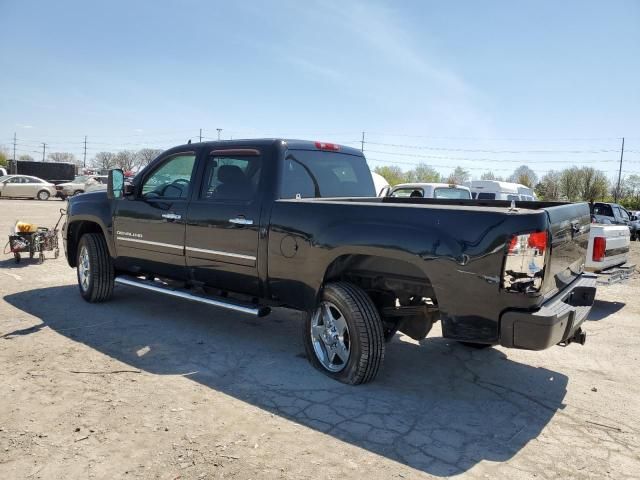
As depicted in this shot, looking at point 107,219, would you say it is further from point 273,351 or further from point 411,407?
point 411,407

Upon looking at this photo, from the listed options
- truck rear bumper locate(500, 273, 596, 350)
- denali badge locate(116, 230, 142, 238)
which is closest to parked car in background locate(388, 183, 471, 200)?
denali badge locate(116, 230, 142, 238)

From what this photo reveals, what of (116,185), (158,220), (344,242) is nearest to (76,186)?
(116,185)

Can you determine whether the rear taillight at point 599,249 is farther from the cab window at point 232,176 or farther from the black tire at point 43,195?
the black tire at point 43,195

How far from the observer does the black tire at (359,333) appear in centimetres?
396

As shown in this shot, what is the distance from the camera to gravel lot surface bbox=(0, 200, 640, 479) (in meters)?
2.95

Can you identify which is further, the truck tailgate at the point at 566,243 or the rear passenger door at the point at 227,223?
the rear passenger door at the point at 227,223

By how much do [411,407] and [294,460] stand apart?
3.74ft

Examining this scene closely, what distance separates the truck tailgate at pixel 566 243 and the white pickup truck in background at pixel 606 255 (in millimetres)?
2881

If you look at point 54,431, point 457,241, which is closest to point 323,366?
point 457,241

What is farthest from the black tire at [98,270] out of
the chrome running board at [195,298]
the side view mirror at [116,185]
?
the side view mirror at [116,185]

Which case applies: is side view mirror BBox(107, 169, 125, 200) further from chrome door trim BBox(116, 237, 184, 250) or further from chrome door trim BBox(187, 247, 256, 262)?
chrome door trim BBox(187, 247, 256, 262)

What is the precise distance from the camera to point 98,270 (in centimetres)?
629

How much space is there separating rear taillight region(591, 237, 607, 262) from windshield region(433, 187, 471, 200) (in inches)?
234

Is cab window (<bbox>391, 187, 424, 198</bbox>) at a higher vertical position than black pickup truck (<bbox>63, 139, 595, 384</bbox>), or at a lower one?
higher
